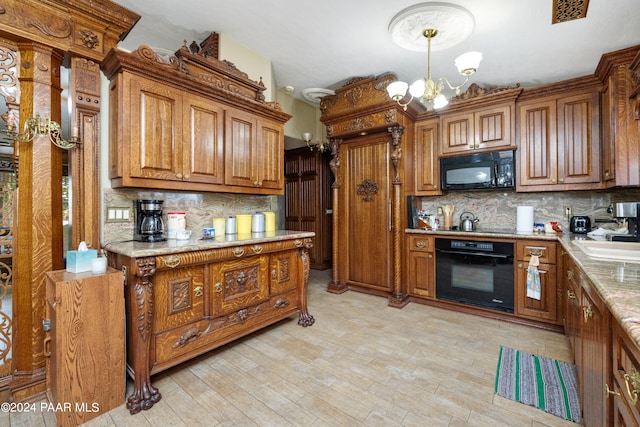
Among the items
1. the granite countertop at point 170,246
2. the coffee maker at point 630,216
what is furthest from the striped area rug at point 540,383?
the granite countertop at point 170,246

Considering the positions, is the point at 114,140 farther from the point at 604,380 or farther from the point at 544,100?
the point at 544,100

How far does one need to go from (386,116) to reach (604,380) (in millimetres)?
2964

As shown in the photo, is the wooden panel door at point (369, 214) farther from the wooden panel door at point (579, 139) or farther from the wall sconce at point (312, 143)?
the wooden panel door at point (579, 139)

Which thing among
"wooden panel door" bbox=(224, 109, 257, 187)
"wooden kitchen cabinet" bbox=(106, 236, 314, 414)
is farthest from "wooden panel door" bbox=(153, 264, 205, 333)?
"wooden panel door" bbox=(224, 109, 257, 187)

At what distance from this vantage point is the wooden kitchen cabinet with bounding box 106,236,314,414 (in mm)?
1696

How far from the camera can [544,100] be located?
9.85 ft

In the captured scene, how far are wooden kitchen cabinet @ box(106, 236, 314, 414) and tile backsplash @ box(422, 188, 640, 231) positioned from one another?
2.42 meters

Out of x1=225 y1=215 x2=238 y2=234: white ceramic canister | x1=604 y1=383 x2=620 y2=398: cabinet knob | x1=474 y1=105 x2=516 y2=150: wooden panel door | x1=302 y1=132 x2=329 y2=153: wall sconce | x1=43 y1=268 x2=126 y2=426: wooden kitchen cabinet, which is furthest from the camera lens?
x1=302 y1=132 x2=329 y2=153: wall sconce

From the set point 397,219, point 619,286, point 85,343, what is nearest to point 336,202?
point 397,219

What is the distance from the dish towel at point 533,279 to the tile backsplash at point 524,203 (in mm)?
877

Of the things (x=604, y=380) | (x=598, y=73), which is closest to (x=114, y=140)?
(x=604, y=380)

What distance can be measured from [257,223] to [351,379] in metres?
1.61

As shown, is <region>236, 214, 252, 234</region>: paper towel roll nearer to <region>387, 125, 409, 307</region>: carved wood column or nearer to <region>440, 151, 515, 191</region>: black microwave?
<region>387, 125, 409, 307</region>: carved wood column

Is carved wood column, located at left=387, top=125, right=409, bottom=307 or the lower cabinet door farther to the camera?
carved wood column, located at left=387, top=125, right=409, bottom=307
